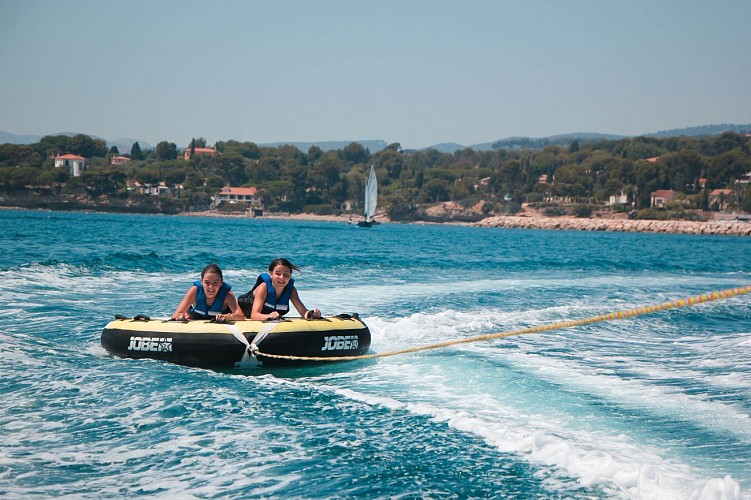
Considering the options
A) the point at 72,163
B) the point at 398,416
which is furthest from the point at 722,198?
the point at 398,416

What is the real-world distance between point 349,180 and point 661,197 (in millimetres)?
62942

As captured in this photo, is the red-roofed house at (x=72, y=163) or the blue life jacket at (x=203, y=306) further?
the red-roofed house at (x=72, y=163)

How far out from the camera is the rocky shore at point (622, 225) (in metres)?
108

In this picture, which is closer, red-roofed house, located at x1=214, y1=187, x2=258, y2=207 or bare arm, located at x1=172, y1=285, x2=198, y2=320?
bare arm, located at x1=172, y1=285, x2=198, y2=320

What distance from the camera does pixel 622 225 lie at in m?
121

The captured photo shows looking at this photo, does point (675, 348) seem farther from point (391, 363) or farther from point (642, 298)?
point (642, 298)

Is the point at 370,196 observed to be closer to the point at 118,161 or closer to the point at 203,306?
the point at 203,306

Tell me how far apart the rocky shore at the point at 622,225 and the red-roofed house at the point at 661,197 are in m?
15.7

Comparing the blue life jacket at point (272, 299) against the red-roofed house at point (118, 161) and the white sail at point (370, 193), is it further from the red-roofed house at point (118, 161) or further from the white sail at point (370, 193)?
the red-roofed house at point (118, 161)

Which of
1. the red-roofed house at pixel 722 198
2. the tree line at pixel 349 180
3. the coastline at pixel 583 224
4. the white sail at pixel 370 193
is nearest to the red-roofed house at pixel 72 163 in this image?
the tree line at pixel 349 180

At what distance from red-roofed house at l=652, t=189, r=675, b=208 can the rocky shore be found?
15.7 metres

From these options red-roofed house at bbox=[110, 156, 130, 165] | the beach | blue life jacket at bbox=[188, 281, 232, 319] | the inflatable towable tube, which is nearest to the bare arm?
blue life jacket at bbox=[188, 281, 232, 319]

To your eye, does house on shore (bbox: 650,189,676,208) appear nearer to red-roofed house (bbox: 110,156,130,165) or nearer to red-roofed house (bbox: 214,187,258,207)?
red-roofed house (bbox: 214,187,258,207)

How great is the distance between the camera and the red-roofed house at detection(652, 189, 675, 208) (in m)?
138
